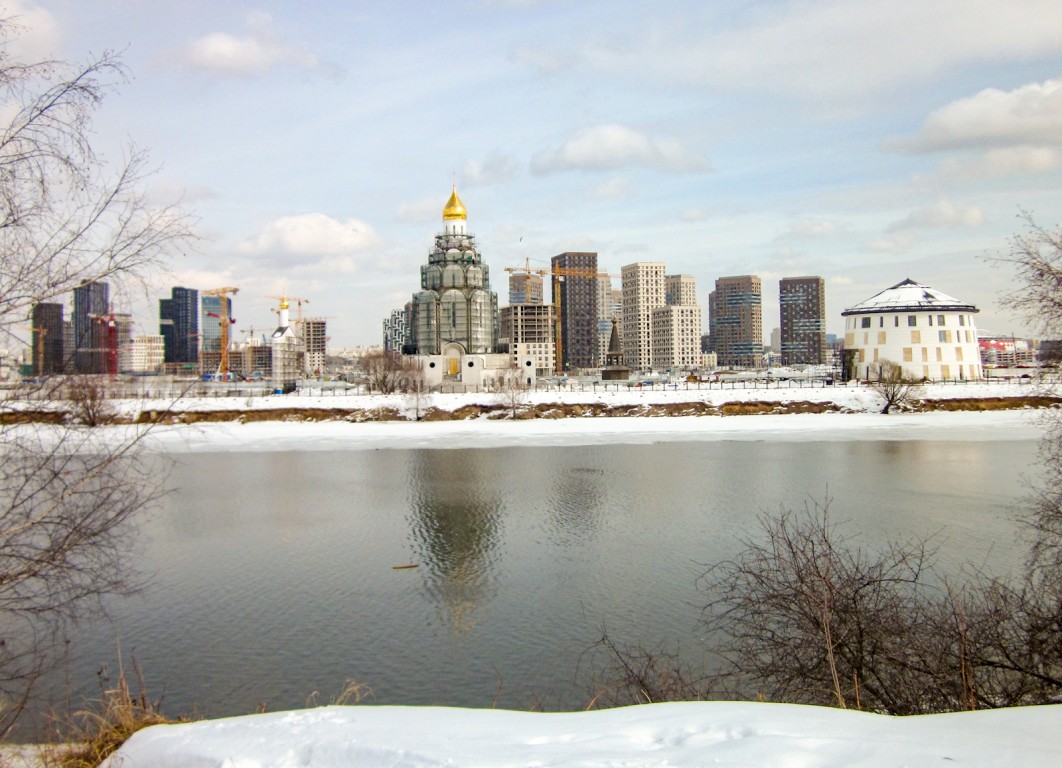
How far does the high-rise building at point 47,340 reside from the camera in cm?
766

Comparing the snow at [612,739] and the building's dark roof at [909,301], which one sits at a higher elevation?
the building's dark roof at [909,301]

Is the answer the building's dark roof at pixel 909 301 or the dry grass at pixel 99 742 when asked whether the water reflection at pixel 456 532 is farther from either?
the building's dark roof at pixel 909 301

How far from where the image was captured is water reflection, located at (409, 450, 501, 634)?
17734 millimetres

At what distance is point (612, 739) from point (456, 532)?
1836 cm

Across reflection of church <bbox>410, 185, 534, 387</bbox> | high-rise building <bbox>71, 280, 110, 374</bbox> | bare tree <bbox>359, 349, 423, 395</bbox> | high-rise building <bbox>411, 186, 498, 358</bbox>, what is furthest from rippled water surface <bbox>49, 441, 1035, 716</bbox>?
high-rise building <bbox>411, 186, 498, 358</bbox>

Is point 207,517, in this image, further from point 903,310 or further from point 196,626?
point 903,310

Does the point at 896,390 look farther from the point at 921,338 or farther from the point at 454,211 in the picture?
the point at 454,211

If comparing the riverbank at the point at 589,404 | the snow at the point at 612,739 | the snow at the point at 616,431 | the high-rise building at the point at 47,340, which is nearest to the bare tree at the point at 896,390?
the riverbank at the point at 589,404

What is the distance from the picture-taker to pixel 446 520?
1044 inches

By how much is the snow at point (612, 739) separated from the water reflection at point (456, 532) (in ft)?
26.8

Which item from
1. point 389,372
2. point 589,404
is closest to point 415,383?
point 389,372

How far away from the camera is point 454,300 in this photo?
11256 centimetres

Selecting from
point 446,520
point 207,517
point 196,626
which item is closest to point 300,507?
point 207,517

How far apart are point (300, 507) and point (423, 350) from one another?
84212 millimetres
